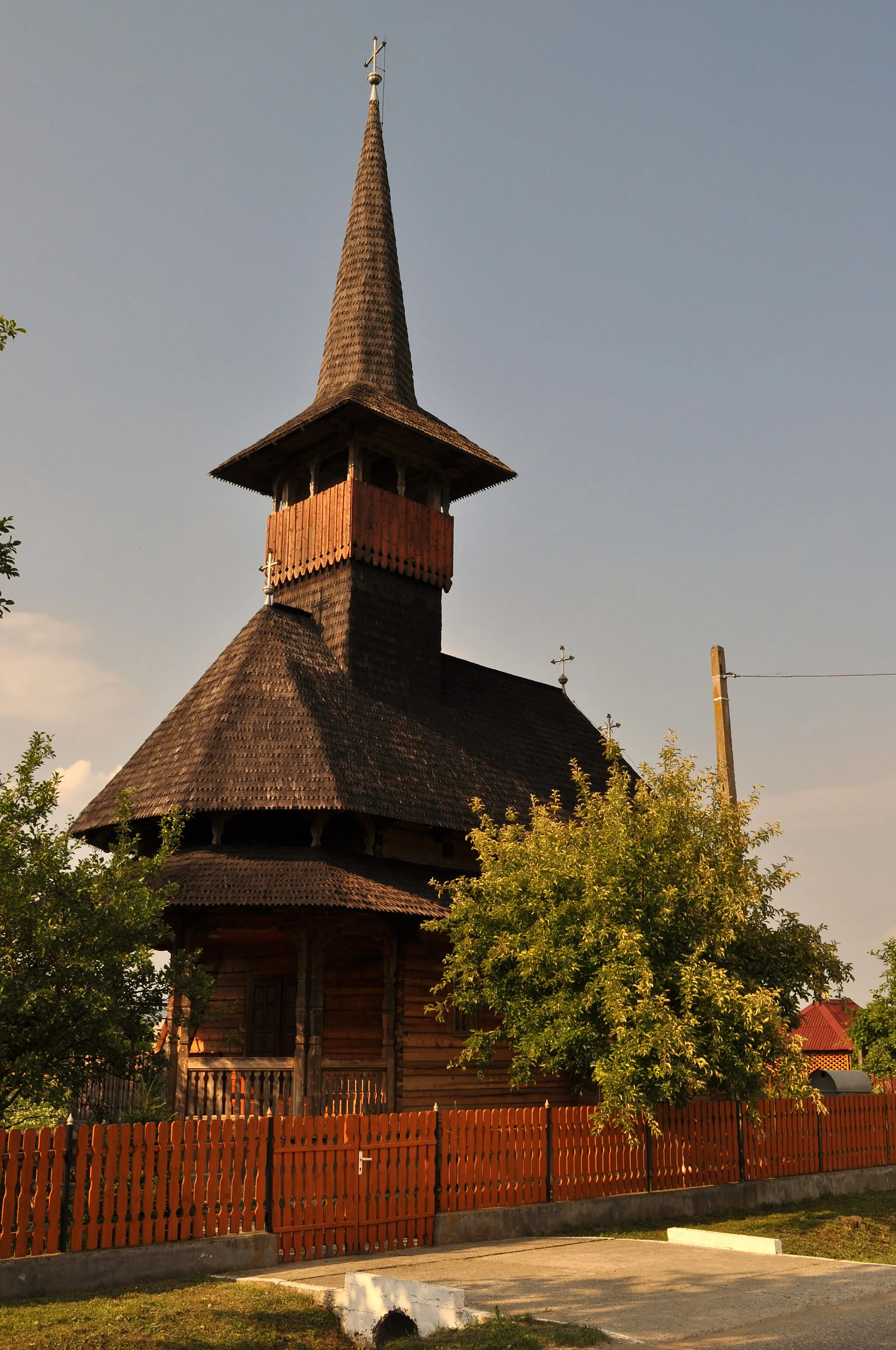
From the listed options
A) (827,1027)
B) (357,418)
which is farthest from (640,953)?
(827,1027)

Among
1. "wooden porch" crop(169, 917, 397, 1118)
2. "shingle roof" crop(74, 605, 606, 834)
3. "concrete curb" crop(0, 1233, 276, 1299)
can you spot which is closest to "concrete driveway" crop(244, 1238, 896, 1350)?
"concrete curb" crop(0, 1233, 276, 1299)

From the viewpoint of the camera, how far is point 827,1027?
49125 mm

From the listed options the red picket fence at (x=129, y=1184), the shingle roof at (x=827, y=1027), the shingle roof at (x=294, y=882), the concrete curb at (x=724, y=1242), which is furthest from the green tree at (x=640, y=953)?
the shingle roof at (x=827, y=1027)

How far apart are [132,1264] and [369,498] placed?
16.9 meters

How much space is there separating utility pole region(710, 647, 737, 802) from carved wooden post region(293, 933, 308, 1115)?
9.86 metres

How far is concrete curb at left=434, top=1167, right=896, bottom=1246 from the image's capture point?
13.2 meters

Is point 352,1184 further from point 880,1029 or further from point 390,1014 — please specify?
point 880,1029

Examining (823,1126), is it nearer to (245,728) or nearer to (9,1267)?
(245,728)

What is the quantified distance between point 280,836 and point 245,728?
2001 millimetres

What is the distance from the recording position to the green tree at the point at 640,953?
1513cm

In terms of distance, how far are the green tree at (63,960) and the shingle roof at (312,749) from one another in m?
6.44

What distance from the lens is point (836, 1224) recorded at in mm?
15156

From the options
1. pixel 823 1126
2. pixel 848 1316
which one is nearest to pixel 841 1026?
pixel 823 1126

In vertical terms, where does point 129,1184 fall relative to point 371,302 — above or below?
below
